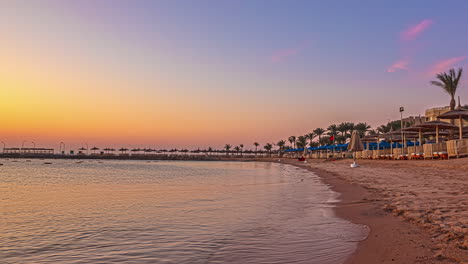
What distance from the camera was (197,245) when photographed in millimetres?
4293

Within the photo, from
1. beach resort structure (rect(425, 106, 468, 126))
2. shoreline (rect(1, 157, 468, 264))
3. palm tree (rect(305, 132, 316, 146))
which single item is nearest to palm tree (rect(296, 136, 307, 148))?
palm tree (rect(305, 132, 316, 146))

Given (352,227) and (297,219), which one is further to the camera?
(297,219)

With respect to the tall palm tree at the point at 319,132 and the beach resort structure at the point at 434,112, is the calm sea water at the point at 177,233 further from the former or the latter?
the tall palm tree at the point at 319,132

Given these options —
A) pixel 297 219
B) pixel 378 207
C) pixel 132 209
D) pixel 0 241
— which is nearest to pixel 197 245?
pixel 297 219

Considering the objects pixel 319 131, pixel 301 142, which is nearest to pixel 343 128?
pixel 319 131

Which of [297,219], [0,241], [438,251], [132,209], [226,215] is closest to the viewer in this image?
[438,251]

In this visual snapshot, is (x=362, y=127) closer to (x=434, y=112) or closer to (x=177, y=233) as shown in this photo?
(x=434, y=112)

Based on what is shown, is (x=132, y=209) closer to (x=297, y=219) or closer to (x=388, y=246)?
(x=297, y=219)

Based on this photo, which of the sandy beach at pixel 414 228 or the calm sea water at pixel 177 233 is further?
the calm sea water at pixel 177 233

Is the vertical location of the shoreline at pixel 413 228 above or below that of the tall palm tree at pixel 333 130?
below

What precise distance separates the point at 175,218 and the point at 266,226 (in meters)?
1.94

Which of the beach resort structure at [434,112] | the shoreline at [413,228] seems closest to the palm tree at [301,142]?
the beach resort structure at [434,112]

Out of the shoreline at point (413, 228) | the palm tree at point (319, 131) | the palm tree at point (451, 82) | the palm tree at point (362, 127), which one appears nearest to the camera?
the shoreline at point (413, 228)

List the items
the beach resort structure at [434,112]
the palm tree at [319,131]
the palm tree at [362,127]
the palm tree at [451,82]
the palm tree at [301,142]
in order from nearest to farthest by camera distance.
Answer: the palm tree at [451,82], the beach resort structure at [434,112], the palm tree at [362,127], the palm tree at [319,131], the palm tree at [301,142]
